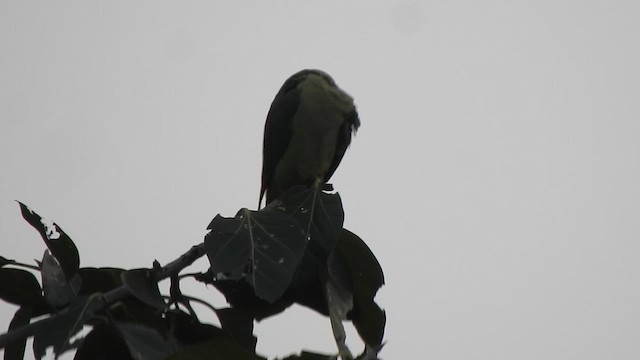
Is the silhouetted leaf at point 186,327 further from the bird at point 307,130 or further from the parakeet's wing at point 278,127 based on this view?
the parakeet's wing at point 278,127

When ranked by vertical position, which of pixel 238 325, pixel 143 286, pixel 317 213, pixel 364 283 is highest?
pixel 317 213

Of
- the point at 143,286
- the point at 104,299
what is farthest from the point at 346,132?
the point at 104,299

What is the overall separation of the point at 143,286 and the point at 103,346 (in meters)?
0.22

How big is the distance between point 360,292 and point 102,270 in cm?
98

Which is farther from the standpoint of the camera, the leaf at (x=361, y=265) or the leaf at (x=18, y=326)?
the leaf at (x=361, y=265)

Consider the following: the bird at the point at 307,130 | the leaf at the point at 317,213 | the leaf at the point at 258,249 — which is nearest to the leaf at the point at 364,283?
the leaf at the point at 317,213

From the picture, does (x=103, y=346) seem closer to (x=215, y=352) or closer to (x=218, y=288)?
(x=215, y=352)

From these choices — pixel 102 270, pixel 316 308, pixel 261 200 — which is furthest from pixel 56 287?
pixel 261 200

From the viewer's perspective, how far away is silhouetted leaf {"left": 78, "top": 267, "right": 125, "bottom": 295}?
271cm

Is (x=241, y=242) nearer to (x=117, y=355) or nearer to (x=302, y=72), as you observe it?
(x=117, y=355)

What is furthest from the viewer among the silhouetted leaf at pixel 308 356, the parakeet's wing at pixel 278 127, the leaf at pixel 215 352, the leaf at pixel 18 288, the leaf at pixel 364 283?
the parakeet's wing at pixel 278 127

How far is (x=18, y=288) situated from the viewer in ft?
8.48

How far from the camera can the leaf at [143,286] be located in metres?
2.44

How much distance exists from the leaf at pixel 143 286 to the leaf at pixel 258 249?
10.5 inches
